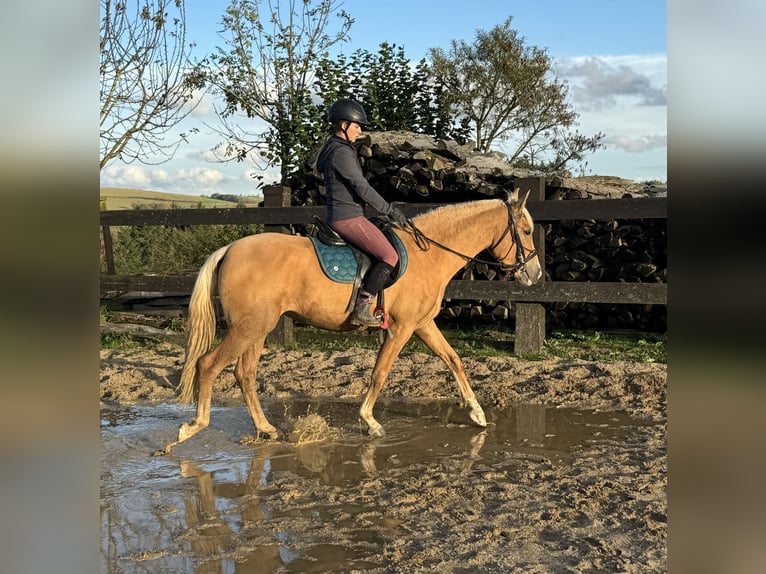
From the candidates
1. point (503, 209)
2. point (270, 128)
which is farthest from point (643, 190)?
point (270, 128)

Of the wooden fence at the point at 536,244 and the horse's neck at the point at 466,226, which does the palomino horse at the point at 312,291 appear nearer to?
the horse's neck at the point at 466,226

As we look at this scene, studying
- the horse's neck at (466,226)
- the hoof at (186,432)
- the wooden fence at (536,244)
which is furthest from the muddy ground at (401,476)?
the horse's neck at (466,226)

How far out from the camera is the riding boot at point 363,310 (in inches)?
230

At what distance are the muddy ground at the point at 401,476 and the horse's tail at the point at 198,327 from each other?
508mm

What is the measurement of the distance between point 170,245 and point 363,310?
1100 centimetres

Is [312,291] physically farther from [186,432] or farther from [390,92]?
[390,92]

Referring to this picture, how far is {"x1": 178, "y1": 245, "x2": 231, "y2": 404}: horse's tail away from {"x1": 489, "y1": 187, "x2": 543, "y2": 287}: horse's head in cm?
262

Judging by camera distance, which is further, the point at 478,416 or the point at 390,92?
the point at 390,92

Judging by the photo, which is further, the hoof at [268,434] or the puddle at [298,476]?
the hoof at [268,434]

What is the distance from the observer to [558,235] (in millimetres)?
10875

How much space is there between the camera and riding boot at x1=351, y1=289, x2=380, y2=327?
583 cm

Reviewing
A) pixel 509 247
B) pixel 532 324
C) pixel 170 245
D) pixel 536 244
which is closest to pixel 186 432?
pixel 509 247

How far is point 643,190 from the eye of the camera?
12.0 metres

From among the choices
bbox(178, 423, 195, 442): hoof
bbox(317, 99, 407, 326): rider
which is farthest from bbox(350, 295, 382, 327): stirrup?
bbox(178, 423, 195, 442): hoof
